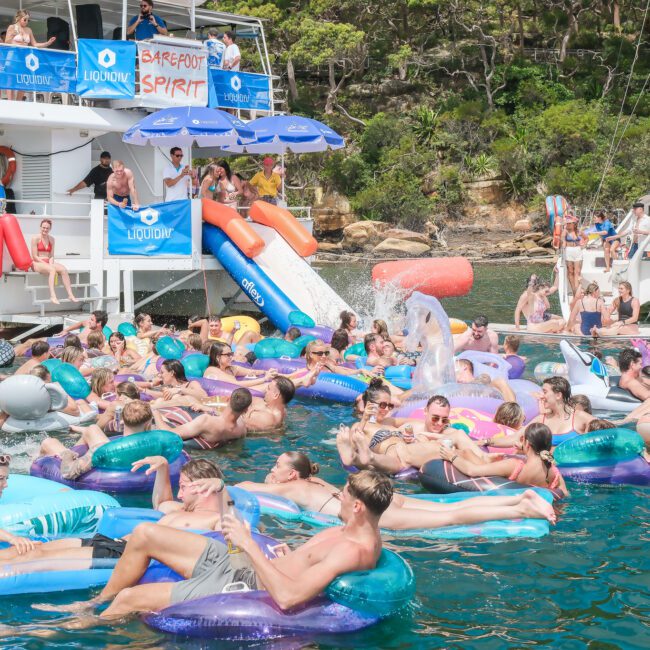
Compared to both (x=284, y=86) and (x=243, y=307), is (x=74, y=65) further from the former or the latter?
(x=284, y=86)

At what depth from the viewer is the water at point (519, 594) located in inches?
227

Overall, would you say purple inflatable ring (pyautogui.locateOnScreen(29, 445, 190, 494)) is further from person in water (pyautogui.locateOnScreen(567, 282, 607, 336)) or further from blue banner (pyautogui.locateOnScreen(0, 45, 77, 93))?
person in water (pyautogui.locateOnScreen(567, 282, 607, 336))


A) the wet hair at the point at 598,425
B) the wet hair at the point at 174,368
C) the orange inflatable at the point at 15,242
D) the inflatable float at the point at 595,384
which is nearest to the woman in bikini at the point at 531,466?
the wet hair at the point at 598,425

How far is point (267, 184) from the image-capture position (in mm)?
20000

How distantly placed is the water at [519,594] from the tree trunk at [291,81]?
3944 centimetres

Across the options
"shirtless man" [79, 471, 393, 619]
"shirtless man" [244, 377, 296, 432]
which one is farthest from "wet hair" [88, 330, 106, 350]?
"shirtless man" [79, 471, 393, 619]

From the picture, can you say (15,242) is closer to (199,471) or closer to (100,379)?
(100,379)

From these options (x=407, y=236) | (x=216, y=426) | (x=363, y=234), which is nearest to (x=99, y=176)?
(x=216, y=426)

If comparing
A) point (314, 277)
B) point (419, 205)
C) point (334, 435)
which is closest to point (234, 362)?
point (334, 435)

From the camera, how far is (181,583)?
5.84m

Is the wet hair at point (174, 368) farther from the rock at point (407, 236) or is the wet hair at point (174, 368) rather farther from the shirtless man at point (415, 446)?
the rock at point (407, 236)

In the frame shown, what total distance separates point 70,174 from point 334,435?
9.35 m

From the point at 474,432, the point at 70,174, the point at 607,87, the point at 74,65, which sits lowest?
the point at 474,432

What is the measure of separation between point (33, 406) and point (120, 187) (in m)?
7.55
